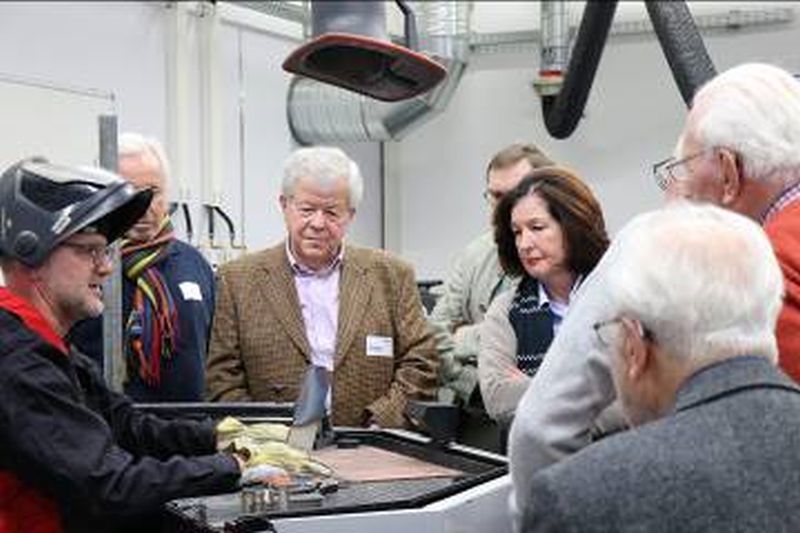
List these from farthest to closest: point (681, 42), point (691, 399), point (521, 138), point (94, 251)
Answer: point (521, 138)
point (681, 42)
point (94, 251)
point (691, 399)

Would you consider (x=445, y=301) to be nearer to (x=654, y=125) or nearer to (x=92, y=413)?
(x=92, y=413)

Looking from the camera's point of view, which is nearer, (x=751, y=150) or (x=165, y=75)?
(x=751, y=150)

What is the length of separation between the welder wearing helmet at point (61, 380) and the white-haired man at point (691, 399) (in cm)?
63

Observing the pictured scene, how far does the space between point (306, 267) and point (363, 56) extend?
30.7 inches

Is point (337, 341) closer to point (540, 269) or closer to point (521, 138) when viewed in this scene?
point (540, 269)

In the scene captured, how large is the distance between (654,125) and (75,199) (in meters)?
4.79

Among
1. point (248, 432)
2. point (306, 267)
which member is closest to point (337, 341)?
point (306, 267)

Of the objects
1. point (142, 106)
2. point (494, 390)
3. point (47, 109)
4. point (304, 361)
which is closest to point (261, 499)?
point (494, 390)

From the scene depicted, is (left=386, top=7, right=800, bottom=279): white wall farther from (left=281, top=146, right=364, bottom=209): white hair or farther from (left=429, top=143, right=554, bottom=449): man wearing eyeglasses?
(left=281, top=146, right=364, bottom=209): white hair

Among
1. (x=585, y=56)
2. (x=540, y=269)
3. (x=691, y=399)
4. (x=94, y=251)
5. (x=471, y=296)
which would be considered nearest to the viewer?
(x=691, y=399)

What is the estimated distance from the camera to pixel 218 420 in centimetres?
188

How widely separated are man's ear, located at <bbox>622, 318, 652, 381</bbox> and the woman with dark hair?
938 millimetres

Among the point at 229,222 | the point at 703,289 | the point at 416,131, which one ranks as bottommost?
the point at 229,222

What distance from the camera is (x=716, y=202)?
56.8 inches
